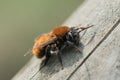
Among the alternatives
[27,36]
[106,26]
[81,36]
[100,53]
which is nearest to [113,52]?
[100,53]

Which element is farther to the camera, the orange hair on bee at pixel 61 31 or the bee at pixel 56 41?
the orange hair on bee at pixel 61 31

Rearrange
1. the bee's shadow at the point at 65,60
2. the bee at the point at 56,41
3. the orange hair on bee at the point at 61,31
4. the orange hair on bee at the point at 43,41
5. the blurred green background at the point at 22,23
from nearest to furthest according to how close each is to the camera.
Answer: the bee's shadow at the point at 65,60 → the bee at the point at 56,41 → the orange hair on bee at the point at 61,31 → the orange hair on bee at the point at 43,41 → the blurred green background at the point at 22,23

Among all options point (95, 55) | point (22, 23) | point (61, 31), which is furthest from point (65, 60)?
point (22, 23)

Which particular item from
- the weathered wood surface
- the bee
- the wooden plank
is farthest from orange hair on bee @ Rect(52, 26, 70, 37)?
the wooden plank

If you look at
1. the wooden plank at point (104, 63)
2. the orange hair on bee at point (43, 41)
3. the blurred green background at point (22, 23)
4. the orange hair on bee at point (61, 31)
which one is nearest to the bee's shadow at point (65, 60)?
the wooden plank at point (104, 63)

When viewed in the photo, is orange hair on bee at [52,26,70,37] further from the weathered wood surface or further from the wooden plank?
the wooden plank

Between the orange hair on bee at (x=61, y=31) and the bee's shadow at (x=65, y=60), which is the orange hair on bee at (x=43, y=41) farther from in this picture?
the bee's shadow at (x=65, y=60)

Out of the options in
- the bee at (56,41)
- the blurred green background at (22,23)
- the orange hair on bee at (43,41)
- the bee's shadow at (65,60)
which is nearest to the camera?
the bee's shadow at (65,60)

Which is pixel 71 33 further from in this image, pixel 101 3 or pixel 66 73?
pixel 66 73
